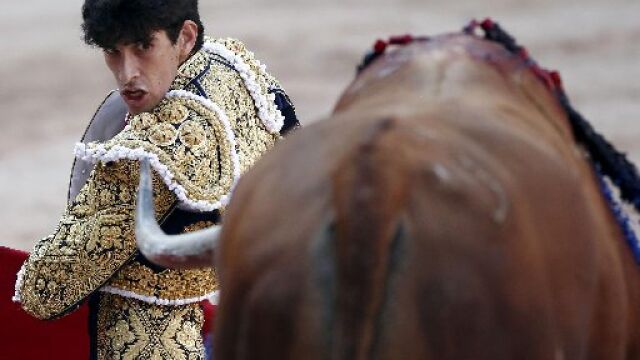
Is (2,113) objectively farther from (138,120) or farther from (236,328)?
(236,328)

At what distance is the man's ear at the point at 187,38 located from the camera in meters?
3.61

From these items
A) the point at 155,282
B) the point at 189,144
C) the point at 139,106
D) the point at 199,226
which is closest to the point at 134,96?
the point at 139,106

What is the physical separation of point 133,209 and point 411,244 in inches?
56.8

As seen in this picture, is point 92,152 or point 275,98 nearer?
point 92,152

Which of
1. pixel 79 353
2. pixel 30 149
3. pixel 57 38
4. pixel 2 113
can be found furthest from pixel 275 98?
pixel 57 38

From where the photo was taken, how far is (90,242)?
11.2ft

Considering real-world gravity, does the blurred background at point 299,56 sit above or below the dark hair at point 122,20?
above

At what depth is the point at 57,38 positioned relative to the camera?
1198 cm

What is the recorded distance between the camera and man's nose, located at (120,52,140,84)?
346 cm

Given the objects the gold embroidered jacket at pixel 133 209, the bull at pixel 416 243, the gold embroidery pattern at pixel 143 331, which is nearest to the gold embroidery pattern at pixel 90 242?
the gold embroidered jacket at pixel 133 209

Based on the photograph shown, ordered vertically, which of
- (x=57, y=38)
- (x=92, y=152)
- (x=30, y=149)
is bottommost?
(x=92, y=152)

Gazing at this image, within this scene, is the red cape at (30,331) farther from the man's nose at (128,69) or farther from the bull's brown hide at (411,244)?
the bull's brown hide at (411,244)

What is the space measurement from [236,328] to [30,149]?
25.3 feet

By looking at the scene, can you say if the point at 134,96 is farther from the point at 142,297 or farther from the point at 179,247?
the point at 179,247
